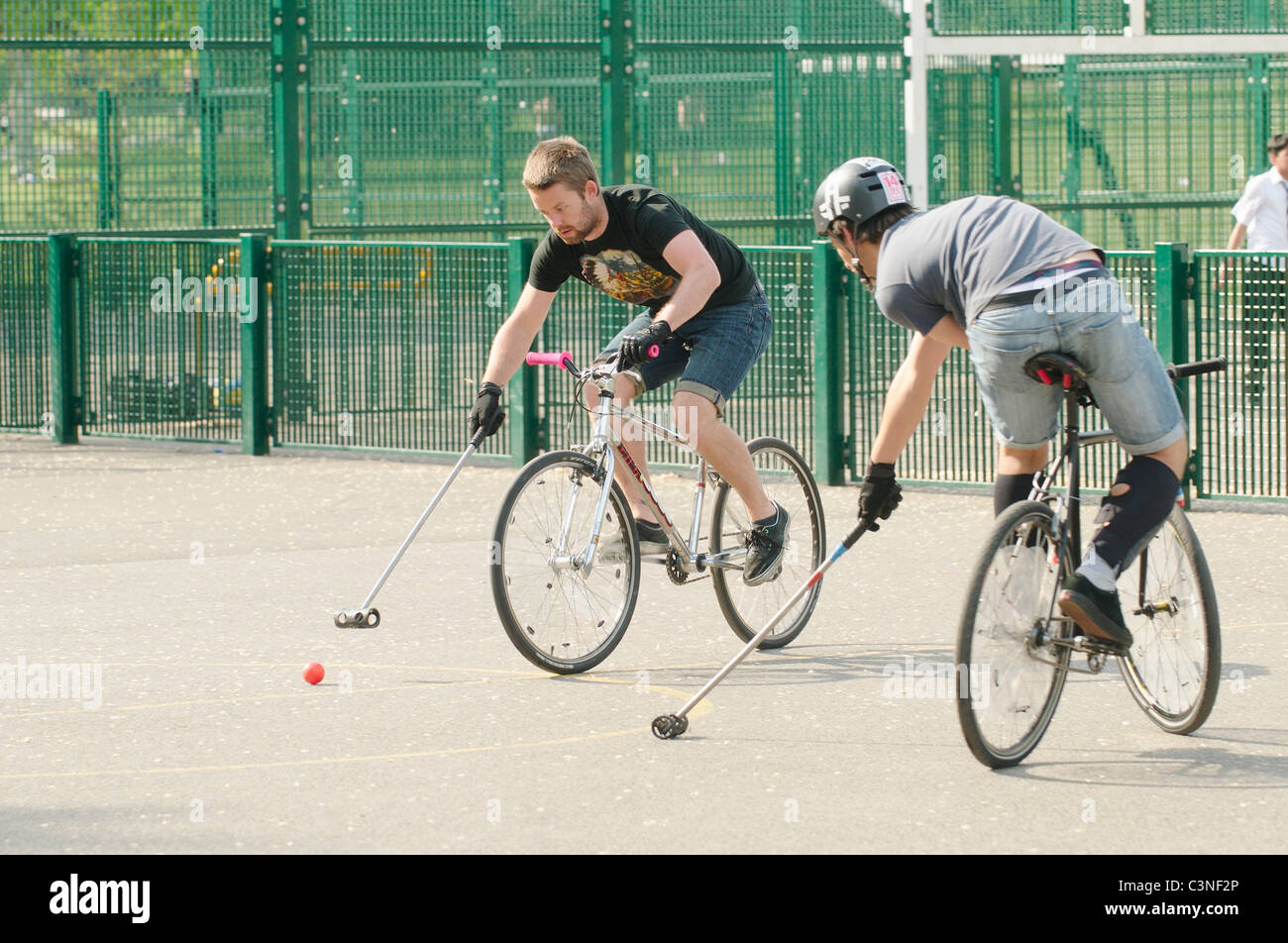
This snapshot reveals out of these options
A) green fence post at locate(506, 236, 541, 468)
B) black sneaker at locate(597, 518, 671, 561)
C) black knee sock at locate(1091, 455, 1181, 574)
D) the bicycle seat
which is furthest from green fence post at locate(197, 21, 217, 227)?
black knee sock at locate(1091, 455, 1181, 574)

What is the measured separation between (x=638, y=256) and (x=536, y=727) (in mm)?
1769

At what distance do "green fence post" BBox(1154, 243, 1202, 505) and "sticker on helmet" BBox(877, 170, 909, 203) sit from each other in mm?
4755

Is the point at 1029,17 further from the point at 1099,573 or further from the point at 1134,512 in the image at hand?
the point at 1099,573

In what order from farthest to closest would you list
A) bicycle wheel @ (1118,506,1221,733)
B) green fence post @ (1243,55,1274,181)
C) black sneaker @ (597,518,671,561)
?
green fence post @ (1243,55,1274,181) → black sneaker @ (597,518,671,561) → bicycle wheel @ (1118,506,1221,733)

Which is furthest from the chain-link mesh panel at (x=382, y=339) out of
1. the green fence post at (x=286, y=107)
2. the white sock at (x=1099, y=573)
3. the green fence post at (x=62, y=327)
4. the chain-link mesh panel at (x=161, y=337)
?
the white sock at (x=1099, y=573)

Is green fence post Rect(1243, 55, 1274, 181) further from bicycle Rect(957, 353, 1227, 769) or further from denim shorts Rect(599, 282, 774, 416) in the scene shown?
bicycle Rect(957, 353, 1227, 769)

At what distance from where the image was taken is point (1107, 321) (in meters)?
5.41

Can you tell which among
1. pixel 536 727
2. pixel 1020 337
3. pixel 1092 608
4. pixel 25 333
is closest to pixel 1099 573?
pixel 1092 608

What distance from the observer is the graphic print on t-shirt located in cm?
714

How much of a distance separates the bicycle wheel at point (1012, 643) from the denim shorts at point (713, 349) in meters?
1.69

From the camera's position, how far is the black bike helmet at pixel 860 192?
18.8 feet

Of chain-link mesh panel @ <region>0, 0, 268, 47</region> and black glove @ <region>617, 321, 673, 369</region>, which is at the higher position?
chain-link mesh panel @ <region>0, 0, 268, 47</region>
